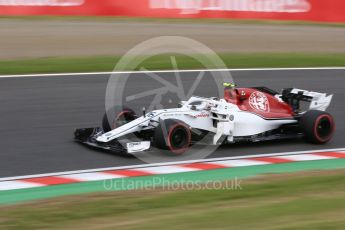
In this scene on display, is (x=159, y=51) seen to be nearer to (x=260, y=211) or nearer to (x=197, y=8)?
(x=197, y=8)

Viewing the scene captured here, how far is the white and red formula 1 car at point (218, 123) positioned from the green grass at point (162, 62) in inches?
Answer: 225

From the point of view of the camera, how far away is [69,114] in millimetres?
10914

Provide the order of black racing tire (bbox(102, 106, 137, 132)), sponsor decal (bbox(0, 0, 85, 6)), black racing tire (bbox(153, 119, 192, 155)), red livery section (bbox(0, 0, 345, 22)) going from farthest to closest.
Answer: red livery section (bbox(0, 0, 345, 22)), sponsor decal (bbox(0, 0, 85, 6)), black racing tire (bbox(102, 106, 137, 132)), black racing tire (bbox(153, 119, 192, 155))

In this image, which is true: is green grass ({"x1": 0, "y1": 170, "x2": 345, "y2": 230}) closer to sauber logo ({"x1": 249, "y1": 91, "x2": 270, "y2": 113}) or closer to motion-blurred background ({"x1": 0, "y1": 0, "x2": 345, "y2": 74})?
sauber logo ({"x1": 249, "y1": 91, "x2": 270, "y2": 113})

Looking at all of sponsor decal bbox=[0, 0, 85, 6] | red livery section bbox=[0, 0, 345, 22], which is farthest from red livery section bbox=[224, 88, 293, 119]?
sponsor decal bbox=[0, 0, 85, 6]

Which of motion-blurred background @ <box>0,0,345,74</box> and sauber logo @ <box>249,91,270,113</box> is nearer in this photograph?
sauber logo @ <box>249,91,270,113</box>

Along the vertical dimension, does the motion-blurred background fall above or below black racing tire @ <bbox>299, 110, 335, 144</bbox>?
above

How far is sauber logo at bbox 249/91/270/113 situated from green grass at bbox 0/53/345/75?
234 inches

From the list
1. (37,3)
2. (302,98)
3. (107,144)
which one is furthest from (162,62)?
(37,3)

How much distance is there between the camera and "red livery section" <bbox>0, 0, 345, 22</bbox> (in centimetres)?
2368

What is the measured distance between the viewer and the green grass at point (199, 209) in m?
5.70

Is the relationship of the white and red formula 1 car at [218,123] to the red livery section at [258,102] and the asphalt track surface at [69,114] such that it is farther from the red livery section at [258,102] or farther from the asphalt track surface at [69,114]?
the asphalt track surface at [69,114]

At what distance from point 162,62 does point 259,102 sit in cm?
674

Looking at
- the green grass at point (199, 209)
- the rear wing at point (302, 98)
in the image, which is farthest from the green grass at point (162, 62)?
the green grass at point (199, 209)
